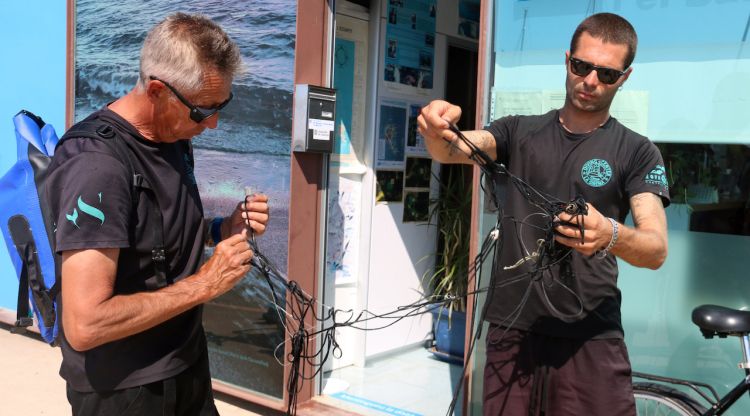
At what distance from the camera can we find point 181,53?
6.77 feet

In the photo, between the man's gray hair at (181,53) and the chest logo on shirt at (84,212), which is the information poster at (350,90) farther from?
the chest logo on shirt at (84,212)

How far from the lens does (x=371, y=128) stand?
5.16 meters

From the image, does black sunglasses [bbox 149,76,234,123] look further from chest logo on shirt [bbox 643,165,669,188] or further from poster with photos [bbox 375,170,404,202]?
poster with photos [bbox 375,170,404,202]

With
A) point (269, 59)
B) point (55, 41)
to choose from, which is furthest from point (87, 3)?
point (269, 59)

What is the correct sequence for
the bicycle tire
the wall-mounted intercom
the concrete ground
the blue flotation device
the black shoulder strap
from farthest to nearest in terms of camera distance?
the concrete ground
the wall-mounted intercom
the bicycle tire
the blue flotation device
the black shoulder strap

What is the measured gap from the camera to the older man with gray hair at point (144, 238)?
1854 mm

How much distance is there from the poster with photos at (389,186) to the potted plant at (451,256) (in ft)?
1.38

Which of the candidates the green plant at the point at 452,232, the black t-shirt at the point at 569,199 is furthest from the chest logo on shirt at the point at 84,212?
the green plant at the point at 452,232

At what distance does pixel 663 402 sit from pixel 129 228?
2.47m

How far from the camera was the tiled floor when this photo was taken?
14.7ft

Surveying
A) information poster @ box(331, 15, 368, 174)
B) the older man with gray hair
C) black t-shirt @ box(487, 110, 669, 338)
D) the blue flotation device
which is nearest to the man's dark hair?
black t-shirt @ box(487, 110, 669, 338)

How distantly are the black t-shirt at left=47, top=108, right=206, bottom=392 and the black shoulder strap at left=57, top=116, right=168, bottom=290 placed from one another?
0.04 ft

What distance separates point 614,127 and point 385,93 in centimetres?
295

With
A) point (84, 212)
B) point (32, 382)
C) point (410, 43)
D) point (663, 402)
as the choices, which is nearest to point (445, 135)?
point (84, 212)
